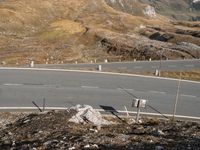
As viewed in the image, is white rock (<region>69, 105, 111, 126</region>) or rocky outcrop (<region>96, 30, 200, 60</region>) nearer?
white rock (<region>69, 105, 111, 126</region>)

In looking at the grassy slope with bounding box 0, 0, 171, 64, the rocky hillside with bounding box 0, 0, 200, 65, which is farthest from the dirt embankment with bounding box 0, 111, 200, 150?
the grassy slope with bounding box 0, 0, 171, 64

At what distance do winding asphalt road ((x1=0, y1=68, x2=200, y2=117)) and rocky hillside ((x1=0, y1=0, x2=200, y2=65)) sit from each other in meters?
22.8

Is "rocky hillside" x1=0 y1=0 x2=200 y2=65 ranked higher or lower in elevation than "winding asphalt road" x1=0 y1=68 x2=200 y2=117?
higher

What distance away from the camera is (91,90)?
30.7 metres

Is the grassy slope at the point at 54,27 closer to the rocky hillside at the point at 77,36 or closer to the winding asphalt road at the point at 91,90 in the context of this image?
the rocky hillside at the point at 77,36

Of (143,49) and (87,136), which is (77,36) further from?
(87,136)

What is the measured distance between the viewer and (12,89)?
95.8ft

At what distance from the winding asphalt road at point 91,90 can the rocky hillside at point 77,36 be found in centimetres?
2282

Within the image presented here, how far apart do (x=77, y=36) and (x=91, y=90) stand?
212 feet

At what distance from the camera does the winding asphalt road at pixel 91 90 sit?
2716cm

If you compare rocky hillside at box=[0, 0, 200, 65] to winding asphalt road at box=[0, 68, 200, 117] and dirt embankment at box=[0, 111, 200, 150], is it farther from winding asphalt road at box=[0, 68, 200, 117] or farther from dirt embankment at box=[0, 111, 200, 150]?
dirt embankment at box=[0, 111, 200, 150]

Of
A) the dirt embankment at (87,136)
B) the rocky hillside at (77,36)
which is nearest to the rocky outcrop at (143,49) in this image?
the rocky hillside at (77,36)

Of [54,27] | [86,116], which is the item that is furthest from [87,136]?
[54,27]

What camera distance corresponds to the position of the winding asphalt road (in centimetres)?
2716
